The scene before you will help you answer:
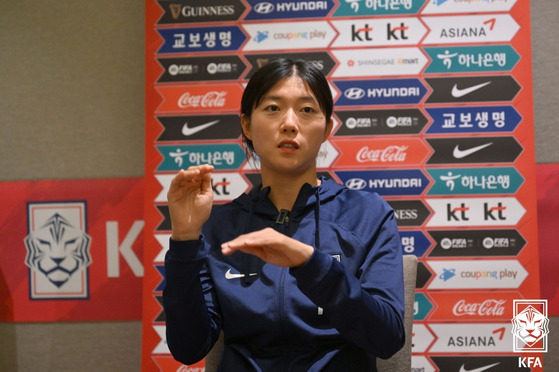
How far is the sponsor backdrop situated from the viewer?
232cm

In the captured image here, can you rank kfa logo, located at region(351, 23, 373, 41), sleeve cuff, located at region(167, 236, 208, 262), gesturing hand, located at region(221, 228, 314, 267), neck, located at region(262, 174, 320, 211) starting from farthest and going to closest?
kfa logo, located at region(351, 23, 373, 41)
neck, located at region(262, 174, 320, 211)
sleeve cuff, located at region(167, 236, 208, 262)
gesturing hand, located at region(221, 228, 314, 267)

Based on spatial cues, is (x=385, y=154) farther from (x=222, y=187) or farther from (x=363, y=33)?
(x=222, y=187)

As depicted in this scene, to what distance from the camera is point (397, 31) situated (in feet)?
7.84

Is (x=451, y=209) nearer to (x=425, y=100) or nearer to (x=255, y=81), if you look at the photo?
(x=425, y=100)

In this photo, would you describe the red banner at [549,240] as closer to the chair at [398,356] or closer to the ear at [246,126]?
the chair at [398,356]

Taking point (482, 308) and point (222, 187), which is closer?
point (482, 308)

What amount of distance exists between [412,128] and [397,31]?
44 centimetres

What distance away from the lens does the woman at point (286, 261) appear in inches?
48.4

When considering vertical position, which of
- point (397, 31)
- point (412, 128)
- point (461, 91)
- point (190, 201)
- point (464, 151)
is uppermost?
point (397, 31)

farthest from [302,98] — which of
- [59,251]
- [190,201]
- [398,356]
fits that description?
[59,251]

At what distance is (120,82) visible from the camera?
2.67 meters

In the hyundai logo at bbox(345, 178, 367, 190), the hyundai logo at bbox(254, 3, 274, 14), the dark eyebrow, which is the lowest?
the hyundai logo at bbox(345, 178, 367, 190)

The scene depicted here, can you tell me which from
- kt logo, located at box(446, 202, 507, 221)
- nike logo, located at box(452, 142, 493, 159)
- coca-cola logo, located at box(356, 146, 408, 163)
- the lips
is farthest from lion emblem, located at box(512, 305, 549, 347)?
the lips

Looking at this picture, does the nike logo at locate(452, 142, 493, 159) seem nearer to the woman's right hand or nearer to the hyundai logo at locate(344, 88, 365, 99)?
the hyundai logo at locate(344, 88, 365, 99)
